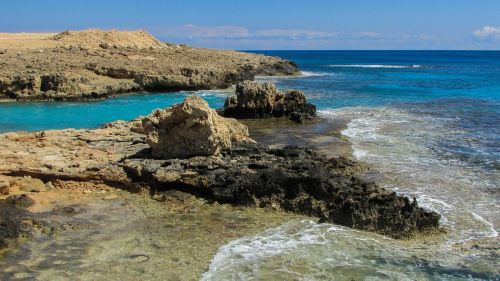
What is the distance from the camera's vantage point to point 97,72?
3456cm

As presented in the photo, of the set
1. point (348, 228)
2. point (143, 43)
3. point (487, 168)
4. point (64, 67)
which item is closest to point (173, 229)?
point (348, 228)

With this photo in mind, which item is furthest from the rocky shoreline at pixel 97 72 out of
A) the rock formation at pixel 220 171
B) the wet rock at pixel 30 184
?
the wet rock at pixel 30 184

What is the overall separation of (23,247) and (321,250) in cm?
443

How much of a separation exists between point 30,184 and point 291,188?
16.6 feet

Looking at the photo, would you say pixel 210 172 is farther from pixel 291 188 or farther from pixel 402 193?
pixel 402 193

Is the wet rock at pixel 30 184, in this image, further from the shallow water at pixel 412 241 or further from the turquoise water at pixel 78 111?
the turquoise water at pixel 78 111

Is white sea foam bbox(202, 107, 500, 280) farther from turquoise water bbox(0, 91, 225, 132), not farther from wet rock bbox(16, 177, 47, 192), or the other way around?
turquoise water bbox(0, 91, 225, 132)

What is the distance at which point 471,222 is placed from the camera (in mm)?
9117

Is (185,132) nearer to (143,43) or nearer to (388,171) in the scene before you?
(388,171)

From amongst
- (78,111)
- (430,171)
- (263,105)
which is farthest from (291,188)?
(78,111)

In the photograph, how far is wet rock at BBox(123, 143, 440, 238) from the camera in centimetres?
870

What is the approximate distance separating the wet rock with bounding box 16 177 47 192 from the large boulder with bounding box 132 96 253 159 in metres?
2.44

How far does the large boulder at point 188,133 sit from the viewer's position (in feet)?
36.9

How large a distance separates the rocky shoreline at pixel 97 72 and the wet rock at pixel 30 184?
20292mm
